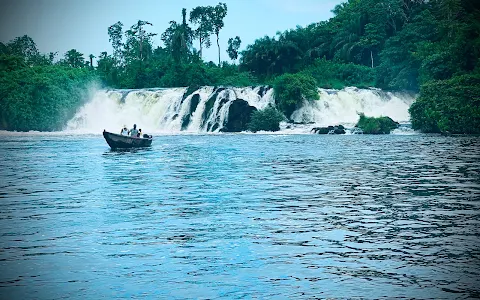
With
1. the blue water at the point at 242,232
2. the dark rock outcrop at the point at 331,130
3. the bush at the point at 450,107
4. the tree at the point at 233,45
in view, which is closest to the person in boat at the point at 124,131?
the blue water at the point at 242,232

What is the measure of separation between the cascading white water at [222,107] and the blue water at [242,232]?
41.8m

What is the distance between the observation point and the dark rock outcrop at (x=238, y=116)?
242ft

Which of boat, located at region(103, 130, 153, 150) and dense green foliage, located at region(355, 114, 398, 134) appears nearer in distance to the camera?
boat, located at region(103, 130, 153, 150)

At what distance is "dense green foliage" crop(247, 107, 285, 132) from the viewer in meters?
71.0

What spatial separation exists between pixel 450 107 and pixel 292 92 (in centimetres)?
2064

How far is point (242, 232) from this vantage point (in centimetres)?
1595

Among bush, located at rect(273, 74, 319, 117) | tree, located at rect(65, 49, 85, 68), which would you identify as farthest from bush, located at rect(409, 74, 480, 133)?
tree, located at rect(65, 49, 85, 68)

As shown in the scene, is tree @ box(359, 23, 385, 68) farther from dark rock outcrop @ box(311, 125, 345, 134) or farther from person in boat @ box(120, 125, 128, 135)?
person in boat @ box(120, 125, 128, 135)

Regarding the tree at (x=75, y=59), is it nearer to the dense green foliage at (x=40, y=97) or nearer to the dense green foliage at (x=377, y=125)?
the dense green foliage at (x=40, y=97)

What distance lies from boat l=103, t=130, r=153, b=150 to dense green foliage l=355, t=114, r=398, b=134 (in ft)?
80.5

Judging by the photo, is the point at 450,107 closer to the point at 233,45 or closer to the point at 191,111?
the point at 191,111

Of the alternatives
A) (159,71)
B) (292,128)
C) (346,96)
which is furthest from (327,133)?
(159,71)

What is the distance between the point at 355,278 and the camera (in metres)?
11.7

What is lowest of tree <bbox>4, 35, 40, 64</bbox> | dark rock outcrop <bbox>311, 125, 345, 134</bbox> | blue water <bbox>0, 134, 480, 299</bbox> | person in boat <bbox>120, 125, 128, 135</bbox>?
blue water <bbox>0, 134, 480, 299</bbox>
